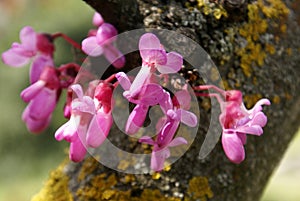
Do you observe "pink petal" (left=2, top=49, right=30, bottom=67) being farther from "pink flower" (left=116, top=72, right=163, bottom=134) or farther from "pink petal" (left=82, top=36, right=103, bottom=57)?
"pink flower" (left=116, top=72, right=163, bottom=134)

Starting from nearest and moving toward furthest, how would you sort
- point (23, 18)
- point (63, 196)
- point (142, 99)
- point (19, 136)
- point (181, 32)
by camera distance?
point (142, 99)
point (181, 32)
point (63, 196)
point (19, 136)
point (23, 18)

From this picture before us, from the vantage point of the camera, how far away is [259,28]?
3.12 feet

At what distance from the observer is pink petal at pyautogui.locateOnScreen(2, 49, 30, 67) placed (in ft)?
2.99

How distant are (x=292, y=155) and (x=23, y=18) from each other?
2041 mm

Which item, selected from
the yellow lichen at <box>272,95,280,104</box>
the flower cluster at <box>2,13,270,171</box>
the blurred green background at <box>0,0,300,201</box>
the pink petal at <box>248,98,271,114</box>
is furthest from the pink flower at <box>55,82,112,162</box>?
the blurred green background at <box>0,0,300,201</box>

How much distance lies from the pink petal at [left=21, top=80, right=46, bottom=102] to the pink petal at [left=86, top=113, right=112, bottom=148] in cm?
15

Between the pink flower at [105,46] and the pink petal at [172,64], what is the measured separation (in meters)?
A: 0.14

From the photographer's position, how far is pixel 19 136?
3031 mm

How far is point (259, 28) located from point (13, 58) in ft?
1.43

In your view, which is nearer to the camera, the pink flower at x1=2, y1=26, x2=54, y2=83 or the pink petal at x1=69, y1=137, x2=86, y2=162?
the pink petal at x1=69, y1=137, x2=86, y2=162

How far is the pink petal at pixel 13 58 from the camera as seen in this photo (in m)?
0.91

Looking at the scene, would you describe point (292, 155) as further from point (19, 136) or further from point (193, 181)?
point (193, 181)

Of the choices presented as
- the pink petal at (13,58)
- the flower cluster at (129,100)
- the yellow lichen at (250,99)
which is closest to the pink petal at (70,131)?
the flower cluster at (129,100)

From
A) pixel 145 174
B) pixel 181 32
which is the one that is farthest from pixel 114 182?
pixel 181 32
